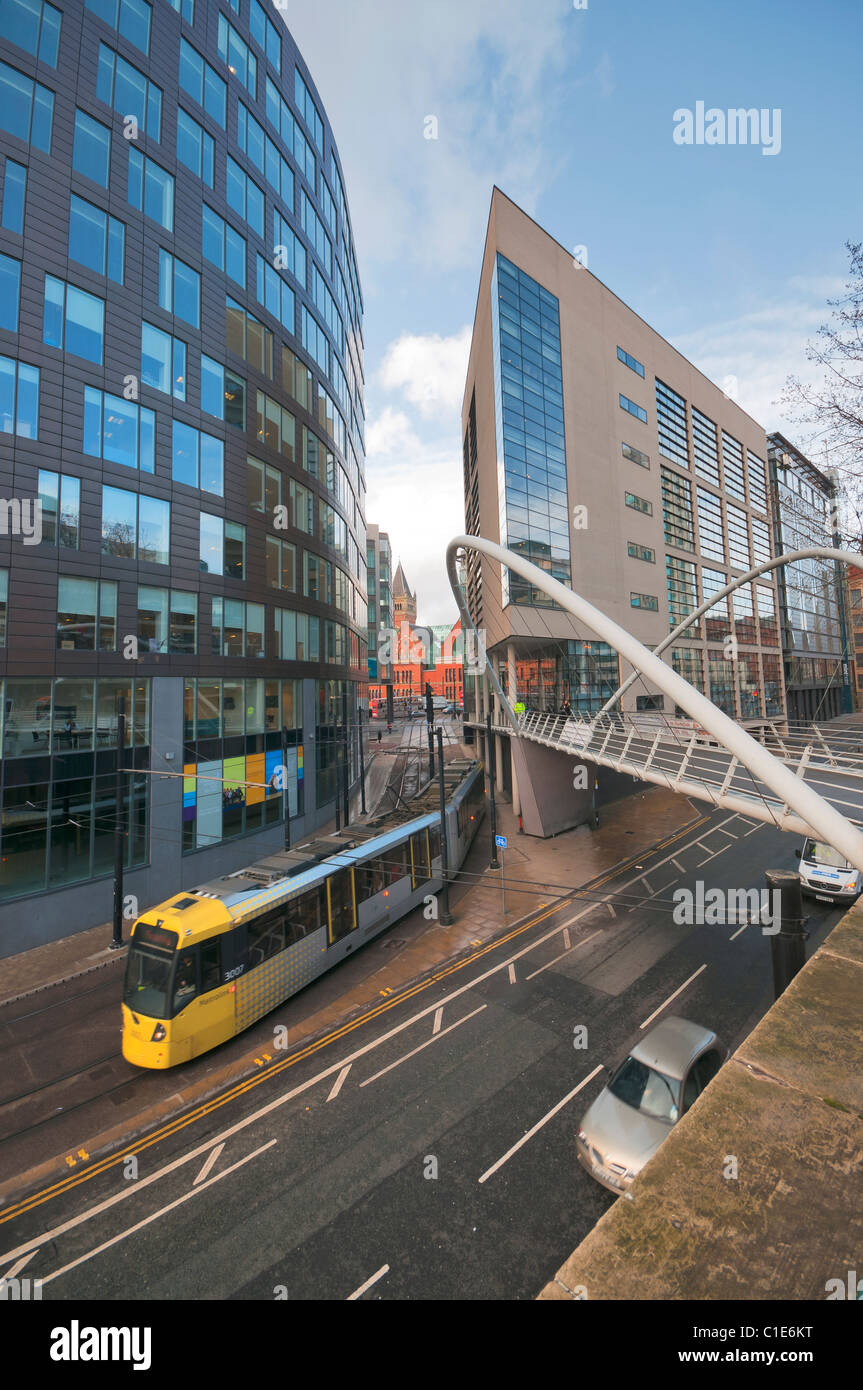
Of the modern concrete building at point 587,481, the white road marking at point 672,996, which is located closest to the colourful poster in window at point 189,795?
the modern concrete building at point 587,481

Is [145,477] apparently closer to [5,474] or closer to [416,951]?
[5,474]

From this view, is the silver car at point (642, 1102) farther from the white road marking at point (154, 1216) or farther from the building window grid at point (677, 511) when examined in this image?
the building window grid at point (677, 511)

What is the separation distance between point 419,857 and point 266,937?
6756 millimetres

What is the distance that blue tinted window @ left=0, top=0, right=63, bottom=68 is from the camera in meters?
16.9

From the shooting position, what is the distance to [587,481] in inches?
1299

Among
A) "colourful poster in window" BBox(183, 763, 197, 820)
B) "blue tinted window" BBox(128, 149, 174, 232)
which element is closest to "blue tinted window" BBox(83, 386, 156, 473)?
"blue tinted window" BBox(128, 149, 174, 232)

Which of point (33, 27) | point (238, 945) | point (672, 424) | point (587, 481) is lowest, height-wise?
point (238, 945)

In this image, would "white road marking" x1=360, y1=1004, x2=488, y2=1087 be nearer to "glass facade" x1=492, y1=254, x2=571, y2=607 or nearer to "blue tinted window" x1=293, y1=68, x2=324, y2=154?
"glass facade" x1=492, y1=254, x2=571, y2=607

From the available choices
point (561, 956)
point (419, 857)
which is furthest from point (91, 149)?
point (561, 956)

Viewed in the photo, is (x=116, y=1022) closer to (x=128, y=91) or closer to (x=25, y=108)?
(x=25, y=108)

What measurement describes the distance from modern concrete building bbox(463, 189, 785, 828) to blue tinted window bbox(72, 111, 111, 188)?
18.3 m

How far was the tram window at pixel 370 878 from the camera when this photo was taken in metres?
15.1

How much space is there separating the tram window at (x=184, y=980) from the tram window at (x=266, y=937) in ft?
4.19

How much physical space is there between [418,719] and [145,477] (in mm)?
67981
